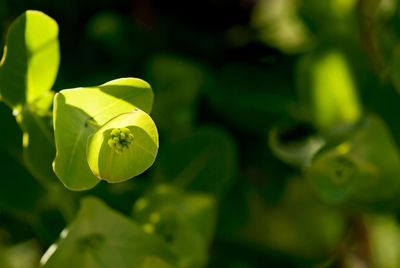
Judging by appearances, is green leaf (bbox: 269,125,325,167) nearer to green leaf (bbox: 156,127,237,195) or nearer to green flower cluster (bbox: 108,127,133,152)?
green leaf (bbox: 156,127,237,195)

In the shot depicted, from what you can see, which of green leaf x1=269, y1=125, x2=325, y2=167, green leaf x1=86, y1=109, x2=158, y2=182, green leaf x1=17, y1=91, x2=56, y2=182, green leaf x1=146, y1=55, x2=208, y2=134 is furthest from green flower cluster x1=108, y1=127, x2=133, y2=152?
green leaf x1=146, y1=55, x2=208, y2=134

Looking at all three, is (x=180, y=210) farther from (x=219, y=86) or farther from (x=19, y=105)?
(x=219, y=86)

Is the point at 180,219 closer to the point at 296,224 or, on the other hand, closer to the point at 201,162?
the point at 201,162

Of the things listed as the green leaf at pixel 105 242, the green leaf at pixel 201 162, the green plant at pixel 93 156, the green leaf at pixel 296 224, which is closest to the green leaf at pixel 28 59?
the green plant at pixel 93 156

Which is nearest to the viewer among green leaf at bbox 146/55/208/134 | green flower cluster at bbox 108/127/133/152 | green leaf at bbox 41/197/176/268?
green flower cluster at bbox 108/127/133/152

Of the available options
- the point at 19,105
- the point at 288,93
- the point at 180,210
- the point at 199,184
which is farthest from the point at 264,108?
the point at 19,105

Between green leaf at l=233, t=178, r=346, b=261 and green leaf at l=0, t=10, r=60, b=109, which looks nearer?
green leaf at l=0, t=10, r=60, b=109

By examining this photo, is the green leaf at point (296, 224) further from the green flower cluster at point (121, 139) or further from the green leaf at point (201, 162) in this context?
the green flower cluster at point (121, 139)
